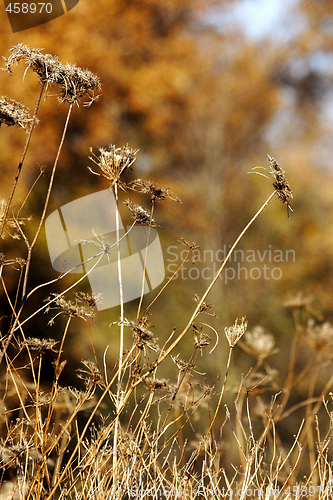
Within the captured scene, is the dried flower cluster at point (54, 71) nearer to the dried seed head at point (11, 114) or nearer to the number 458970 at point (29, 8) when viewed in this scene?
the dried seed head at point (11, 114)

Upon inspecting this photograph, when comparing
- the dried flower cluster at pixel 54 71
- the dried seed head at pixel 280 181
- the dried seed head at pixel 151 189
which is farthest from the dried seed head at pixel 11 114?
the dried seed head at pixel 280 181

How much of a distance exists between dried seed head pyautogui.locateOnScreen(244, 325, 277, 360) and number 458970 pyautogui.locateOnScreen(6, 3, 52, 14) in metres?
1.85

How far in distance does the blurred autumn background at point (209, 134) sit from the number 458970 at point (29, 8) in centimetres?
7

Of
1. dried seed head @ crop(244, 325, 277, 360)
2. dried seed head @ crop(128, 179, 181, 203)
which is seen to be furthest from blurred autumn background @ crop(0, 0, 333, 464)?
dried seed head @ crop(128, 179, 181, 203)

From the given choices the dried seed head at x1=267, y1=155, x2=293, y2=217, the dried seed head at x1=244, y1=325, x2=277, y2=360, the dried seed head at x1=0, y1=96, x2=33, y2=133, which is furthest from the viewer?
the dried seed head at x1=244, y1=325, x2=277, y2=360

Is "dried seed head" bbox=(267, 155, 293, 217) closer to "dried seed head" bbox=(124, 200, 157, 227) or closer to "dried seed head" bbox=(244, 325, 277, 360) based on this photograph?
"dried seed head" bbox=(124, 200, 157, 227)

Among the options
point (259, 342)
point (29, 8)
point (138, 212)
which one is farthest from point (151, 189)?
point (29, 8)

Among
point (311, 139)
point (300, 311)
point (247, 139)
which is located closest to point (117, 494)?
point (300, 311)

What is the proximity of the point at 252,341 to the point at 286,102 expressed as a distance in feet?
4.12

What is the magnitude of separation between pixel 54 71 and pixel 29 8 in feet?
4.31

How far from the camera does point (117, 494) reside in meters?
0.74

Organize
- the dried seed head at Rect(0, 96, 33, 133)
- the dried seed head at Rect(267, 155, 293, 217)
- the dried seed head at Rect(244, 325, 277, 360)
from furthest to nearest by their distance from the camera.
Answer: the dried seed head at Rect(244, 325, 277, 360)
the dried seed head at Rect(267, 155, 293, 217)
the dried seed head at Rect(0, 96, 33, 133)

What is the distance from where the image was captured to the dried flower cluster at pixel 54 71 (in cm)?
63

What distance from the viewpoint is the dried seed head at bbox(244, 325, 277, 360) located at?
1466 millimetres
